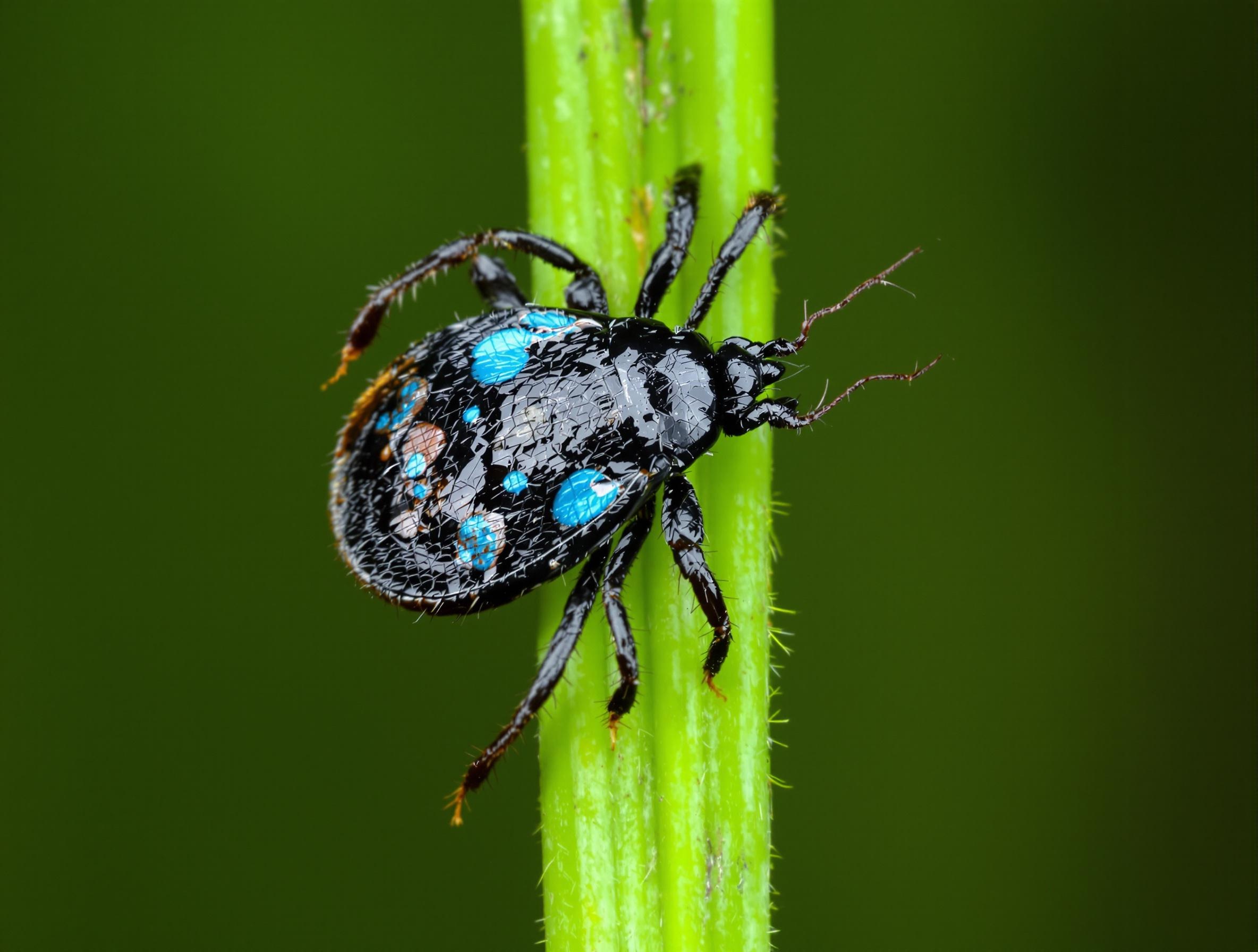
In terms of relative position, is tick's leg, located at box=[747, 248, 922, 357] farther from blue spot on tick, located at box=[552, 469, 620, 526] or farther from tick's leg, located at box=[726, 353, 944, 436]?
blue spot on tick, located at box=[552, 469, 620, 526]

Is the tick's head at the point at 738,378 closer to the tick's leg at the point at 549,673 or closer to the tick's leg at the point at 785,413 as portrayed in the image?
the tick's leg at the point at 785,413

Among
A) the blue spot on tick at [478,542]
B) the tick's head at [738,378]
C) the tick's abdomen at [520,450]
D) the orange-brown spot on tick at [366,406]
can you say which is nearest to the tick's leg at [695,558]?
the tick's abdomen at [520,450]

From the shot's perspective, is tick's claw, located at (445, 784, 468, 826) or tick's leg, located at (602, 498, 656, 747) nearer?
tick's leg, located at (602, 498, 656, 747)

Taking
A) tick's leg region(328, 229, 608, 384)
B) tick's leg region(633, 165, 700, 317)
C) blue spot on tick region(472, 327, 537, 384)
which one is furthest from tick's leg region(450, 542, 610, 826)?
tick's leg region(328, 229, 608, 384)

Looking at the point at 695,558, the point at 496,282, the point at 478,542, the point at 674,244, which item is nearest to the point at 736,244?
the point at 674,244

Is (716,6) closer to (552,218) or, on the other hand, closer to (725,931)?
(552,218)

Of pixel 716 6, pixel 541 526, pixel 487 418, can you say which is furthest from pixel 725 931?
pixel 716 6

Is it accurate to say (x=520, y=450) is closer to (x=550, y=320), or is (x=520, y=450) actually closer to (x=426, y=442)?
(x=426, y=442)
